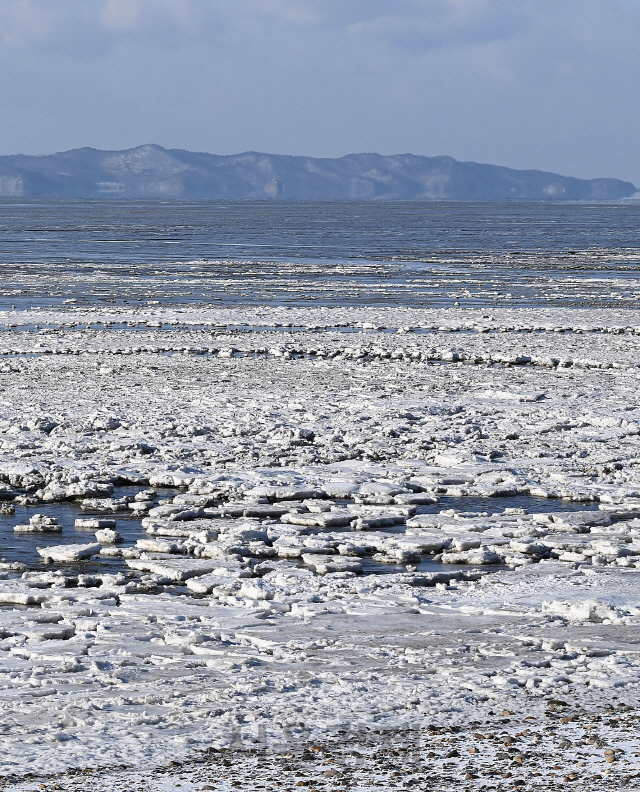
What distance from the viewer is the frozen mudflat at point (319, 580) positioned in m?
5.98

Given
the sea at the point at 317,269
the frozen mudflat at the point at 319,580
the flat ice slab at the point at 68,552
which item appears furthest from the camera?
the sea at the point at 317,269

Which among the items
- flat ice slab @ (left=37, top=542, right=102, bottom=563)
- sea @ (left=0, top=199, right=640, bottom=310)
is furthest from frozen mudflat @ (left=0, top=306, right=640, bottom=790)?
sea @ (left=0, top=199, right=640, bottom=310)

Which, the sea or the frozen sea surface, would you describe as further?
the sea

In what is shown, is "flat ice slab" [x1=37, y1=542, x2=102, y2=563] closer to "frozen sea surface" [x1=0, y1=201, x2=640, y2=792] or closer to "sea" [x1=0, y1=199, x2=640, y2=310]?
"frozen sea surface" [x1=0, y1=201, x2=640, y2=792]

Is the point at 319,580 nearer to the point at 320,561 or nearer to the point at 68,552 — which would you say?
the point at 320,561

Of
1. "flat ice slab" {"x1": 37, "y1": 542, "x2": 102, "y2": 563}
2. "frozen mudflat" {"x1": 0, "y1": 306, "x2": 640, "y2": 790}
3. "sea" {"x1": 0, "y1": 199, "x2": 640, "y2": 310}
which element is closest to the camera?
"frozen mudflat" {"x1": 0, "y1": 306, "x2": 640, "y2": 790}

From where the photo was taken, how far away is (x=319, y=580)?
8.84m

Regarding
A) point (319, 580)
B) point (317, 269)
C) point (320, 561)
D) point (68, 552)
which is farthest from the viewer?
point (317, 269)

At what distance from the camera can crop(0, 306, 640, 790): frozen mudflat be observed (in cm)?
598

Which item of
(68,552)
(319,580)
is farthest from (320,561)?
(68,552)

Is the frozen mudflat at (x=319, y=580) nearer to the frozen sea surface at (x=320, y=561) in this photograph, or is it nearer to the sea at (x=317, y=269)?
the frozen sea surface at (x=320, y=561)

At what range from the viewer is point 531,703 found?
21.5ft

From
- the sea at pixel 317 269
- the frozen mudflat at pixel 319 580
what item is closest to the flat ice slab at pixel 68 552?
the frozen mudflat at pixel 319 580

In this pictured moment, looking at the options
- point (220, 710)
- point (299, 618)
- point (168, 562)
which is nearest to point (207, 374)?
point (168, 562)
